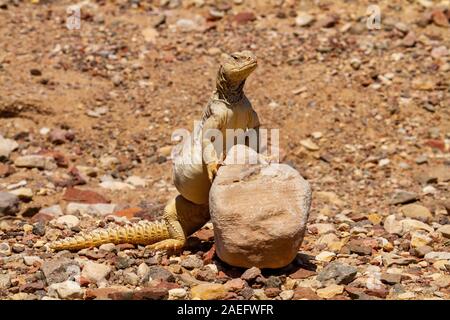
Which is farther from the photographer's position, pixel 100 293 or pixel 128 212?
pixel 128 212

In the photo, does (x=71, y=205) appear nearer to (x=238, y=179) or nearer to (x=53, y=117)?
(x=53, y=117)

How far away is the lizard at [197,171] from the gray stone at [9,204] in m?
1.92

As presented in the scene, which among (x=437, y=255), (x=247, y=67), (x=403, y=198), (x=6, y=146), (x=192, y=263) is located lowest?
(x=403, y=198)

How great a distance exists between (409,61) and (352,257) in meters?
7.25

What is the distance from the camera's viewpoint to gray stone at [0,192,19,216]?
388 inches

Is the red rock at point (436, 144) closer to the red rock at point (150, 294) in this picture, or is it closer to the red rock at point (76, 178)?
the red rock at point (76, 178)

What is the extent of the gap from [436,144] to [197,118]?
12.6 ft

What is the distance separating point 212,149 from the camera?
736 cm

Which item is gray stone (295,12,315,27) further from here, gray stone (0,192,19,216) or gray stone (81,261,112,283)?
gray stone (81,261,112,283)

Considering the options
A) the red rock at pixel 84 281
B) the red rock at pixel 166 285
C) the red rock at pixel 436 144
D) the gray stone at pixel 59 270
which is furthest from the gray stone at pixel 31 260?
the red rock at pixel 436 144

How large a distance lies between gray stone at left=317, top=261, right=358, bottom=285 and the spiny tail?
73.3 inches

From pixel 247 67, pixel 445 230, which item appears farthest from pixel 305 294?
pixel 445 230

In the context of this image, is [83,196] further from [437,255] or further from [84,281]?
[437,255]

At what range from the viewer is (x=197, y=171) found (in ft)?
24.8
